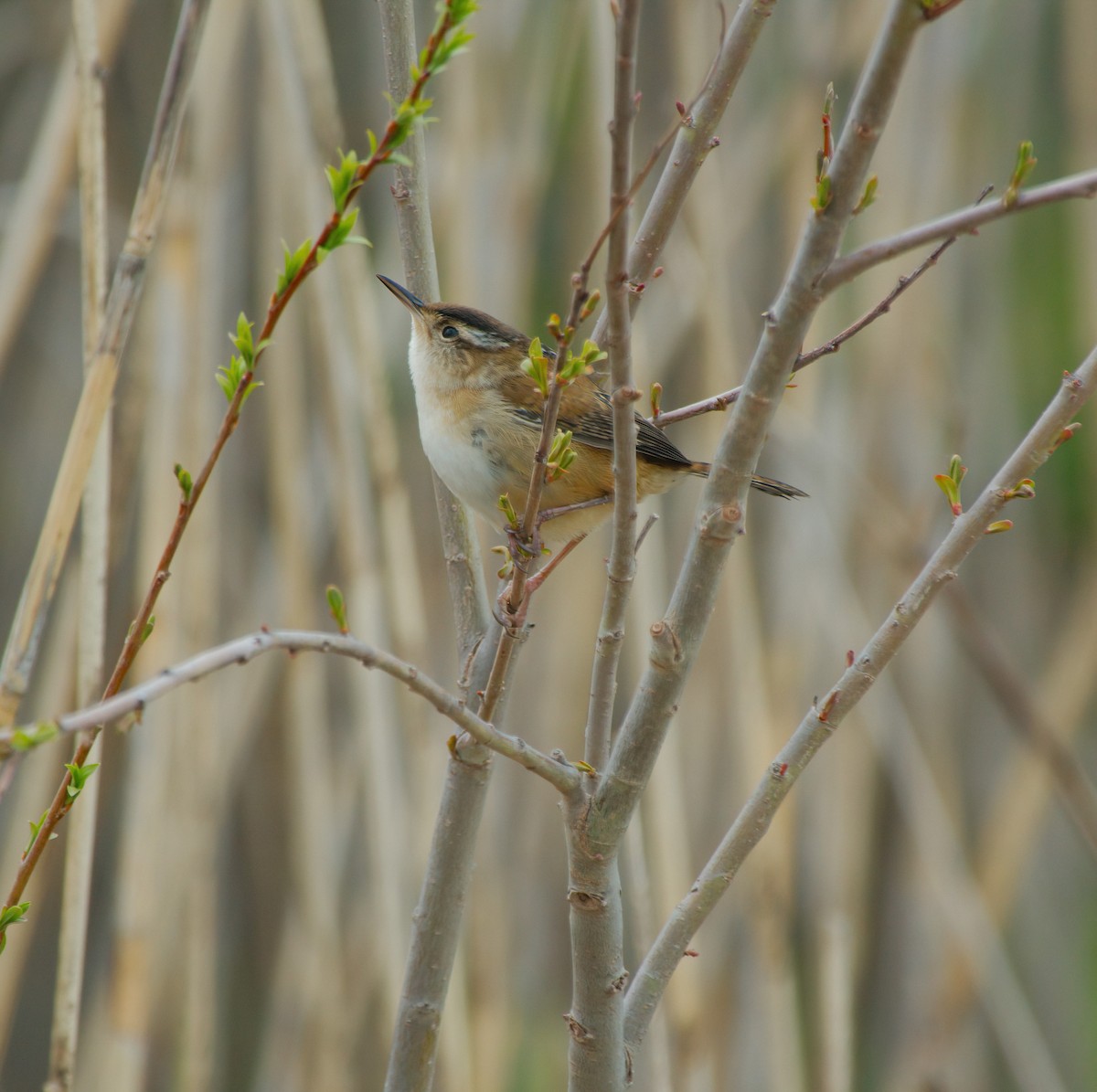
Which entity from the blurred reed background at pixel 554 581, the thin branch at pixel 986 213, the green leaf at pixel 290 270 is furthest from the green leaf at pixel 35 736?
the blurred reed background at pixel 554 581

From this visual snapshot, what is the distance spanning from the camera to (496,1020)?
2451 millimetres

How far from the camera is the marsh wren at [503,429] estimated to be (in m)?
1.86

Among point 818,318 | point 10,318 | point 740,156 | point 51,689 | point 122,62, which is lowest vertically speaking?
point 51,689

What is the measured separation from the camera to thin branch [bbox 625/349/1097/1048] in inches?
42.1

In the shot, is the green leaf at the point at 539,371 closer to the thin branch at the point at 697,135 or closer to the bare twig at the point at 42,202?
the thin branch at the point at 697,135

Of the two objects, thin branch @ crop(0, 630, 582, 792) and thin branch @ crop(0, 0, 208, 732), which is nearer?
thin branch @ crop(0, 630, 582, 792)

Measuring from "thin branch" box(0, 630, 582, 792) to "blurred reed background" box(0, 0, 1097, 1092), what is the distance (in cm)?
75

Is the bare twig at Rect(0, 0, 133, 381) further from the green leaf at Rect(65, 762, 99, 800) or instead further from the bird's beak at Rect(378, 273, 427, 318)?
the green leaf at Rect(65, 762, 99, 800)

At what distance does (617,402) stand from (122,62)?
2.52 meters

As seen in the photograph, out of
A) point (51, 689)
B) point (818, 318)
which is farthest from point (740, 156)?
point (51, 689)

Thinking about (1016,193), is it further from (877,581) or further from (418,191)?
(877,581)

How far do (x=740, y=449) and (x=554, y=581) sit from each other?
1.96 metres

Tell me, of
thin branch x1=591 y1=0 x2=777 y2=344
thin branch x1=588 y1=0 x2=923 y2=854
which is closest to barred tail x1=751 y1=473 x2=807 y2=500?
thin branch x1=591 y1=0 x2=777 y2=344

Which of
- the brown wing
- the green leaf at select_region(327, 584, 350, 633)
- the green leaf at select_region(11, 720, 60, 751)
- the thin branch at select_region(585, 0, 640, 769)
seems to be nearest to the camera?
the green leaf at select_region(11, 720, 60, 751)
